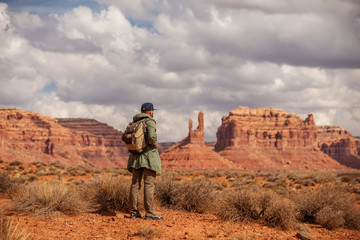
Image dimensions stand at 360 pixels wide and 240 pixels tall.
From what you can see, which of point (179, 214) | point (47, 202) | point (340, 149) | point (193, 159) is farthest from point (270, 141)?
point (47, 202)

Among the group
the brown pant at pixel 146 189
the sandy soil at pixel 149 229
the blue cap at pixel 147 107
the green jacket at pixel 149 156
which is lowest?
the sandy soil at pixel 149 229

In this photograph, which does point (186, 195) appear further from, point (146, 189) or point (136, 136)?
point (136, 136)

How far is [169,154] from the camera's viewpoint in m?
111

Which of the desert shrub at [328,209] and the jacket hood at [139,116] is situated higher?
the jacket hood at [139,116]

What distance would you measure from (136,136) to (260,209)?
119 inches

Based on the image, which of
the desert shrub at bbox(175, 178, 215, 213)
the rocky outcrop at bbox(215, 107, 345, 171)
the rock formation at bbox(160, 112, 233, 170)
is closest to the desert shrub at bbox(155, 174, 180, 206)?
the desert shrub at bbox(175, 178, 215, 213)

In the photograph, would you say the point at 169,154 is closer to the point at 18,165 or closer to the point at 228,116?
the point at 228,116

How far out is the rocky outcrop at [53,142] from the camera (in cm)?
12519

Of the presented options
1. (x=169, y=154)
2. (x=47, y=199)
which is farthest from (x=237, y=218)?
(x=169, y=154)

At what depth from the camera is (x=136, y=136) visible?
23.6ft

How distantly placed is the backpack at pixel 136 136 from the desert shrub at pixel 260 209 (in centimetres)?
232

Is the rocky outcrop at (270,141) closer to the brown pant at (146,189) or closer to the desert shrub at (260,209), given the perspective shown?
the desert shrub at (260,209)

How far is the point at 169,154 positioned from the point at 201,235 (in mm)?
104499

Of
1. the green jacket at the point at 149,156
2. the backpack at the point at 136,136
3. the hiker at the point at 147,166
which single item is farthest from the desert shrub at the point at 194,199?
the backpack at the point at 136,136
